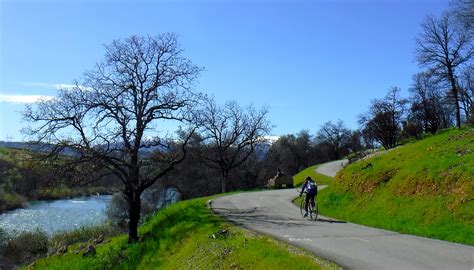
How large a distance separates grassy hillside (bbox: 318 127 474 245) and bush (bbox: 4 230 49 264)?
24837mm

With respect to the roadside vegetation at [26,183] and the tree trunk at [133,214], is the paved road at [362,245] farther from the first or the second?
the roadside vegetation at [26,183]

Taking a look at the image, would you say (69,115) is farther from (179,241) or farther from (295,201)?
(295,201)

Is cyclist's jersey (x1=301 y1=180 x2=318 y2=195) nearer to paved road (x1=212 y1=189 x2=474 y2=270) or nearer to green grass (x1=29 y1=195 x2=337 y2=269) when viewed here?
paved road (x1=212 y1=189 x2=474 y2=270)

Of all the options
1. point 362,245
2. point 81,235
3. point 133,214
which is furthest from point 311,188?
point 81,235

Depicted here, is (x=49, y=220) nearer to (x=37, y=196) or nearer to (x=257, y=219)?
(x=37, y=196)

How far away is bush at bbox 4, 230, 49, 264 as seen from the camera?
127 ft

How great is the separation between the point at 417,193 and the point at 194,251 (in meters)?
9.67

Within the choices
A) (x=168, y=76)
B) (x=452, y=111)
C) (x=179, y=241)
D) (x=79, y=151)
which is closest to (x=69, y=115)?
(x=79, y=151)

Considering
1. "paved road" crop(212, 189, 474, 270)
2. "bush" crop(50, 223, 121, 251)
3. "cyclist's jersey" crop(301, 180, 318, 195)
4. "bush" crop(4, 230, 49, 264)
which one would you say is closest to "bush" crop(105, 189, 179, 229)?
"bush" crop(50, 223, 121, 251)

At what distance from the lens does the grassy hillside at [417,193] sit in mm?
16469

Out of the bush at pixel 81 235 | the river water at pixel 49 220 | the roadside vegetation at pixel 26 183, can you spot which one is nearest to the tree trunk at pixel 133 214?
the roadside vegetation at pixel 26 183

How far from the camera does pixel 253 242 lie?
14805mm

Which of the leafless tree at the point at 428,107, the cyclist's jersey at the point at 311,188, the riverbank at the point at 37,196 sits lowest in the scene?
the cyclist's jersey at the point at 311,188

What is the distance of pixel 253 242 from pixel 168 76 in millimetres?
18975
